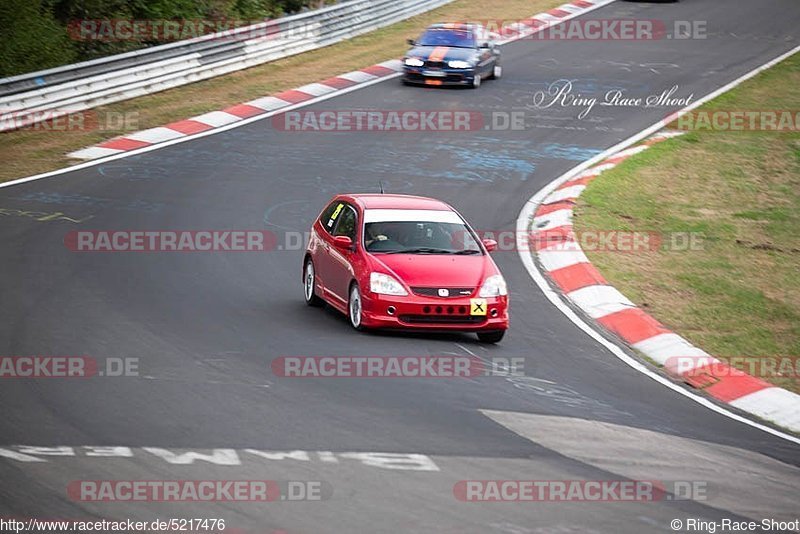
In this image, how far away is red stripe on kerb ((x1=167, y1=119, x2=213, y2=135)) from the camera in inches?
958

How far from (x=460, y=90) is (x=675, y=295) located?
1376 cm

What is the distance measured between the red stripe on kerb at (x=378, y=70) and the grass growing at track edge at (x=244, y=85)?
34cm

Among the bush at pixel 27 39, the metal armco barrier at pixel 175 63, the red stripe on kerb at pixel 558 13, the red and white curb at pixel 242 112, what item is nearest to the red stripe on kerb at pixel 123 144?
the red and white curb at pixel 242 112

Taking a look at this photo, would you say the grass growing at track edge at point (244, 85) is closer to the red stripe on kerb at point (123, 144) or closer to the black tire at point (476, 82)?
the red stripe on kerb at point (123, 144)

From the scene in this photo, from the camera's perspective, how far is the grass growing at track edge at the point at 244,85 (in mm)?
22344

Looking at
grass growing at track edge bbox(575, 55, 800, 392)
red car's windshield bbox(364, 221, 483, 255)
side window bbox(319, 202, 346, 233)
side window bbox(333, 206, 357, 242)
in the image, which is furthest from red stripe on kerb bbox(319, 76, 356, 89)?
red car's windshield bbox(364, 221, 483, 255)

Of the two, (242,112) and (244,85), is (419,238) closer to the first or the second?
(242,112)

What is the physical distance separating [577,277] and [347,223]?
3626 mm

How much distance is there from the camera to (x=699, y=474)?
31.2 feet

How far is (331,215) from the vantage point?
15.3 meters

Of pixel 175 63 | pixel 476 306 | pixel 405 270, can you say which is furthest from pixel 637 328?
pixel 175 63

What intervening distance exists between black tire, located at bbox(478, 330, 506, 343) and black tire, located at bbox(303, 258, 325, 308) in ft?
7.39

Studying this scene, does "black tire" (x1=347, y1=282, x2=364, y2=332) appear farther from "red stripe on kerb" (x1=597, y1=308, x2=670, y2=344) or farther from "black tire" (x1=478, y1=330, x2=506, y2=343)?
"red stripe on kerb" (x1=597, y1=308, x2=670, y2=344)

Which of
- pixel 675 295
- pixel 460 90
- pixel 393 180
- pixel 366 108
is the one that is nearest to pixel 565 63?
pixel 460 90
